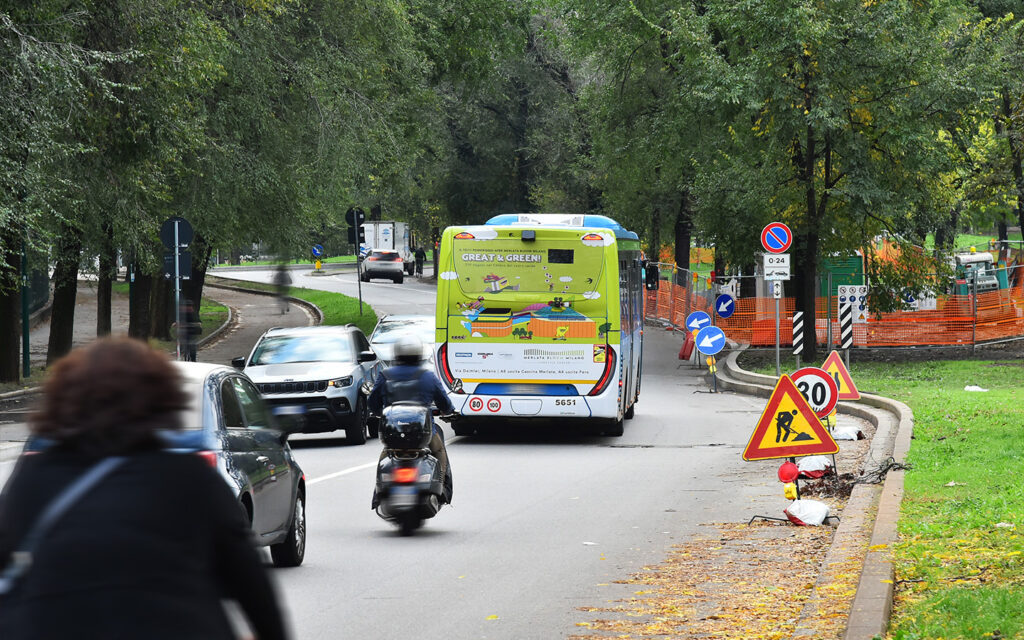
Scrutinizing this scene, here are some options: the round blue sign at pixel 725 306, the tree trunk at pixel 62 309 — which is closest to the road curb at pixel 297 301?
the tree trunk at pixel 62 309

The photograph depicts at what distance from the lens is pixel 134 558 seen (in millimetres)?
3152

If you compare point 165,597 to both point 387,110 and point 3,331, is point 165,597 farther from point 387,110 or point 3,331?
point 387,110

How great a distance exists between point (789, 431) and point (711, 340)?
17805mm

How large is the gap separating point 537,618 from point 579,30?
33.4 m

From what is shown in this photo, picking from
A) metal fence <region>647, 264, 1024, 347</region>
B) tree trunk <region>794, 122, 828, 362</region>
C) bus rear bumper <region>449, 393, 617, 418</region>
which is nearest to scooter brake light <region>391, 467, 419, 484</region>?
bus rear bumper <region>449, 393, 617, 418</region>

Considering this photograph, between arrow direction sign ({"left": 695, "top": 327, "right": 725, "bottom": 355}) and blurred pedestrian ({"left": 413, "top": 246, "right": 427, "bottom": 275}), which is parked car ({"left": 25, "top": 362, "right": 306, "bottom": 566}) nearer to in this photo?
arrow direction sign ({"left": 695, "top": 327, "right": 725, "bottom": 355})

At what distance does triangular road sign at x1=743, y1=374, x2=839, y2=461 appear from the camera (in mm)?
12922

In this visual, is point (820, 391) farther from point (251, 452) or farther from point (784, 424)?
point (251, 452)

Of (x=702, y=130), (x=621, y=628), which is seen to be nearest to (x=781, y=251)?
(x=702, y=130)

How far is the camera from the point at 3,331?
2870cm

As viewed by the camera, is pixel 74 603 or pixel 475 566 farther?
pixel 475 566

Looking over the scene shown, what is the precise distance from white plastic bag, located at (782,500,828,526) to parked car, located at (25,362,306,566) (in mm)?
4237

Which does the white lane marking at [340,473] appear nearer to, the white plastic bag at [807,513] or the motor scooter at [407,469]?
the motor scooter at [407,469]

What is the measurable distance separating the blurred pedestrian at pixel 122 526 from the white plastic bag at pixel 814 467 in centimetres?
1150
